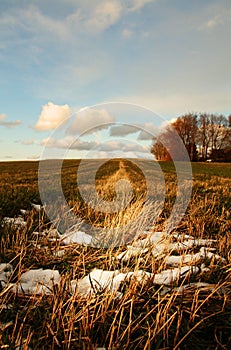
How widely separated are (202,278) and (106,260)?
2.89 ft

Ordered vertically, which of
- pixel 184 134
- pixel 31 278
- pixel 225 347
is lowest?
pixel 225 347

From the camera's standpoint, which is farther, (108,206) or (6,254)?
(108,206)

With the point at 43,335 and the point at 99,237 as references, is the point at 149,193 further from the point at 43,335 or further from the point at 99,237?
the point at 43,335

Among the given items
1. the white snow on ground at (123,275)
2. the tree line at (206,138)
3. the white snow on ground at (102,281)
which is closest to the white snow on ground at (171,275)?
the white snow on ground at (123,275)

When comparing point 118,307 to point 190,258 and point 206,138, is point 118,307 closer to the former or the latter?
point 190,258

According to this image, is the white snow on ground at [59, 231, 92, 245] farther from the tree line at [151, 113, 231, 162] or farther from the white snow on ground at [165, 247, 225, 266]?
the tree line at [151, 113, 231, 162]

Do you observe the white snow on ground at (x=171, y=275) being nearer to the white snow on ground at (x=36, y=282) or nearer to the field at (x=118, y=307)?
the field at (x=118, y=307)

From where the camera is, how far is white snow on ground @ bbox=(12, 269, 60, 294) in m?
2.13

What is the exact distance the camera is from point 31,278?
2.45 m

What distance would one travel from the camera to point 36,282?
2273mm

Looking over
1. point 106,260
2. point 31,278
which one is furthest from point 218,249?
point 31,278

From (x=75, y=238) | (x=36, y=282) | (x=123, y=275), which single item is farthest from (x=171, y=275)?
(x=75, y=238)

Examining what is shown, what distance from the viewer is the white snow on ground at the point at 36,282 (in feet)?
7.00

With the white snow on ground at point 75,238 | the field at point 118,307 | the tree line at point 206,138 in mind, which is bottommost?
the field at point 118,307
